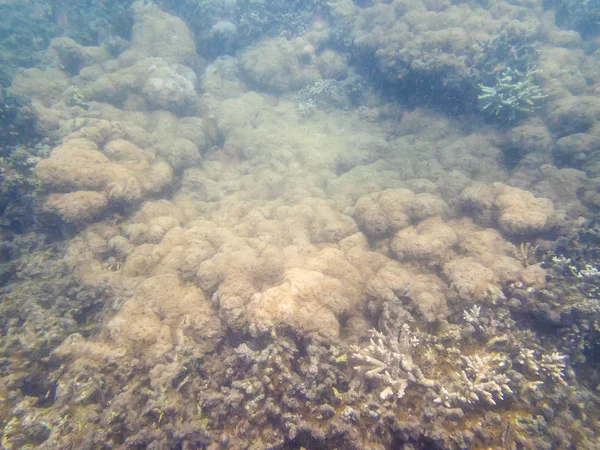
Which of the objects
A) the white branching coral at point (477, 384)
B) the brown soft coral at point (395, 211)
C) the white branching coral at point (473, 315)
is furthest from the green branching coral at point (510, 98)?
the white branching coral at point (477, 384)

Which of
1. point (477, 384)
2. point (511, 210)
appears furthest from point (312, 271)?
point (511, 210)

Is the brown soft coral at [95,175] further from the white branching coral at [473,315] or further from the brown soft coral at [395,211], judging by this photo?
the white branching coral at [473,315]

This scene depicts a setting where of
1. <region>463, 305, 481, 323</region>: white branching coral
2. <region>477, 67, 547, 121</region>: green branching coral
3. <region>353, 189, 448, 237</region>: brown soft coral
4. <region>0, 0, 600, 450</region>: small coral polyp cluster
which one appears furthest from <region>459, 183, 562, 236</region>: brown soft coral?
<region>477, 67, 547, 121</region>: green branching coral

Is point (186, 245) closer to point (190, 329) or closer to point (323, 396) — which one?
point (190, 329)

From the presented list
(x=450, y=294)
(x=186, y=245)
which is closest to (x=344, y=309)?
(x=450, y=294)

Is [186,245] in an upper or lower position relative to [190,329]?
upper

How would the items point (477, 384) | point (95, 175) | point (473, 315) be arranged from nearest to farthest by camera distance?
point (477, 384), point (473, 315), point (95, 175)

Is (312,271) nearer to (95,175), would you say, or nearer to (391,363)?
(391,363)
